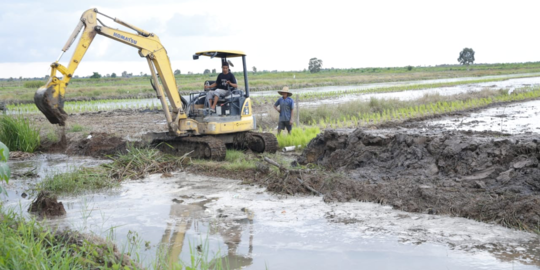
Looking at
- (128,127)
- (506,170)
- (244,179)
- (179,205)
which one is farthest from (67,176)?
(128,127)

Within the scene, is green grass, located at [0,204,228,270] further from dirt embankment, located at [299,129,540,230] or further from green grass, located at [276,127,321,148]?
green grass, located at [276,127,321,148]

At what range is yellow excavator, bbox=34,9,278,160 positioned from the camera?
38.3 feet

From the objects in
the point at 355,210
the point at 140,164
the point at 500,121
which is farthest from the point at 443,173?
the point at 500,121

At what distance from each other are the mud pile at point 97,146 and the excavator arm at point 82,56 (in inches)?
86.3

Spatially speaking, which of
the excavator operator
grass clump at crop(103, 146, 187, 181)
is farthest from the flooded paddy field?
the excavator operator

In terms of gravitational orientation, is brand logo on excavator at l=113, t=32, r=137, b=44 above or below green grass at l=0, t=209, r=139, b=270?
above

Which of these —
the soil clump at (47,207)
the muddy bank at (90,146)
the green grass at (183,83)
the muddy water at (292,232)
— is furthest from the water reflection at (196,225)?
the green grass at (183,83)

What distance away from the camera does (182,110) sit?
13.1 metres

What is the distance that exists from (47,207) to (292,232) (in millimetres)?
3674

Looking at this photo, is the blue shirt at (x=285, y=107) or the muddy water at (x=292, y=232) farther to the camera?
the blue shirt at (x=285, y=107)

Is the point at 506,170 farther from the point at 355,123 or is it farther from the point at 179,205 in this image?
the point at 355,123

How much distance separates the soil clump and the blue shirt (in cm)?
756

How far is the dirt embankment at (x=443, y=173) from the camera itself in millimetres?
7805

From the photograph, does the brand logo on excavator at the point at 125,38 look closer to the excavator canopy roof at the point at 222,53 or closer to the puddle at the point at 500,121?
the excavator canopy roof at the point at 222,53
